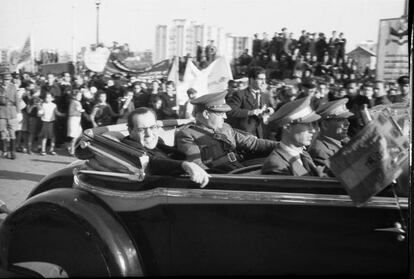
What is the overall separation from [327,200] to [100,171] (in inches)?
42.2

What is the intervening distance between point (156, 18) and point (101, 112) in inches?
32.9

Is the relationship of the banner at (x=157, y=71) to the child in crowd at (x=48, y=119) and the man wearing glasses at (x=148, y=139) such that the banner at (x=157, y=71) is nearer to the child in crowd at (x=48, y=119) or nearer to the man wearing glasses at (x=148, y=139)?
the man wearing glasses at (x=148, y=139)

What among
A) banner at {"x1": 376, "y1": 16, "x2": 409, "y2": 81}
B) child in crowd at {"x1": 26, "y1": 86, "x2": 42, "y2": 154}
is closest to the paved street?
child in crowd at {"x1": 26, "y1": 86, "x2": 42, "y2": 154}

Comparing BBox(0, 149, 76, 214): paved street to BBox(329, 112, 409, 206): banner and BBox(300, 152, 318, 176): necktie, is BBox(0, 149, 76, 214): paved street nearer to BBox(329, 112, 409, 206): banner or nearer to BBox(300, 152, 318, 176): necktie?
BBox(300, 152, 318, 176): necktie

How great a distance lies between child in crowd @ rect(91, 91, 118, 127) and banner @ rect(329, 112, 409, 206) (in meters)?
1.33

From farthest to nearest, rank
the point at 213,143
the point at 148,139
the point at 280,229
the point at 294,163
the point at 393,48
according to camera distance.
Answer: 1. the point at 213,143
2. the point at 148,139
3. the point at 294,163
4. the point at 280,229
5. the point at 393,48

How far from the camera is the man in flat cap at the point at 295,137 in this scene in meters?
2.51

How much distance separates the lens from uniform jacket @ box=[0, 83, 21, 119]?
7.97 ft

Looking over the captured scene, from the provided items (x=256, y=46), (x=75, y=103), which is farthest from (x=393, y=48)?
(x=75, y=103)

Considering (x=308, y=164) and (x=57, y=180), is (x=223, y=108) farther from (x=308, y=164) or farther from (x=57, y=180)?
(x=57, y=180)

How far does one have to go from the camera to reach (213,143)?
324cm

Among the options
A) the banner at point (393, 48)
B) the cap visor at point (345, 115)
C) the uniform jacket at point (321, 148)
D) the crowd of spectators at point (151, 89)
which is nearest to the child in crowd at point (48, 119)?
the crowd of spectators at point (151, 89)

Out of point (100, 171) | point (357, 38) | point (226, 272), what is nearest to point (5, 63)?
point (100, 171)

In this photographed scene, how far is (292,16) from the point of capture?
2.11m
